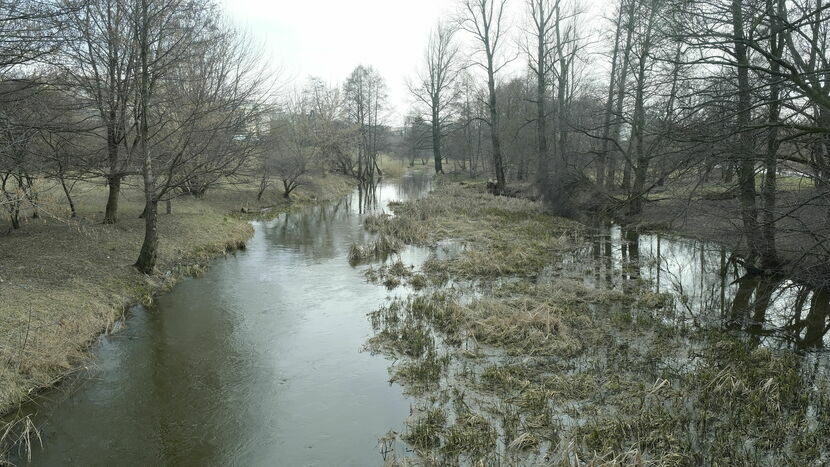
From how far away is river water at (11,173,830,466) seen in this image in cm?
554

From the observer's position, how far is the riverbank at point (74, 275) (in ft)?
22.1

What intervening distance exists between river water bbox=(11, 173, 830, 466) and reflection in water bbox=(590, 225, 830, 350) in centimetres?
5

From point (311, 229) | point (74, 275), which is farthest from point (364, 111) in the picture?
point (74, 275)

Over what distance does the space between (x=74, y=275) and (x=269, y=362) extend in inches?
201

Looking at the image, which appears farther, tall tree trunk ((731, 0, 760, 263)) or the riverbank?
tall tree trunk ((731, 0, 760, 263))

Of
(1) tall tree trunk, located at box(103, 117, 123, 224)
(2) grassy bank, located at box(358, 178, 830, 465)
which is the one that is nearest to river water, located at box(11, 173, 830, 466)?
(2) grassy bank, located at box(358, 178, 830, 465)

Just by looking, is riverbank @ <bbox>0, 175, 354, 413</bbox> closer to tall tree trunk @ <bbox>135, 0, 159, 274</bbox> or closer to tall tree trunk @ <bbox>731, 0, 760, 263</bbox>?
tall tree trunk @ <bbox>135, 0, 159, 274</bbox>

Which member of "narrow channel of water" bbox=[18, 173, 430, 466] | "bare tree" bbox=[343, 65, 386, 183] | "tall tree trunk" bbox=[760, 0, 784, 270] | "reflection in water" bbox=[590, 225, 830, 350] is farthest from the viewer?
"bare tree" bbox=[343, 65, 386, 183]

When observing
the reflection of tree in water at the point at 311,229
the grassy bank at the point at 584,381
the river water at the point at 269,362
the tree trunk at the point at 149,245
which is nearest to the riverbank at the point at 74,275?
the tree trunk at the point at 149,245

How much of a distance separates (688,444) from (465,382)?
8.77 feet

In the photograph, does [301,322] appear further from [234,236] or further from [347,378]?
[234,236]

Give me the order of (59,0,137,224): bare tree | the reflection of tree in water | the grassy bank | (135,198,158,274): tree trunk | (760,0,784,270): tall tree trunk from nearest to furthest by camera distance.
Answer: the grassy bank → (760,0,784,270): tall tree trunk → (59,0,137,224): bare tree → (135,198,158,274): tree trunk → the reflection of tree in water

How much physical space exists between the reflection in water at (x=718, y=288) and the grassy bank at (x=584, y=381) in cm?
48

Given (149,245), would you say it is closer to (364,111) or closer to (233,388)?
(233,388)
